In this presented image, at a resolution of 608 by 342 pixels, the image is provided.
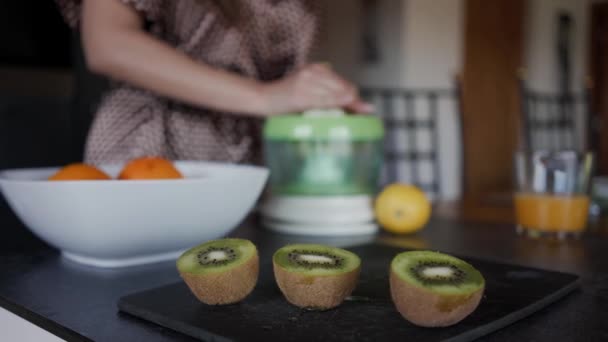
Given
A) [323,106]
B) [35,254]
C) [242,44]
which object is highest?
[242,44]

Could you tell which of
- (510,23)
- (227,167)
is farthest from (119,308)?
(510,23)

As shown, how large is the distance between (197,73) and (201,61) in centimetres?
15

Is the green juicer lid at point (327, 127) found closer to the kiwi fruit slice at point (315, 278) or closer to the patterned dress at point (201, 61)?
the patterned dress at point (201, 61)

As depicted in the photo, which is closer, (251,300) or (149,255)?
(251,300)

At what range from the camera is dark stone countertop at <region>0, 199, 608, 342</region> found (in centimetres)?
45

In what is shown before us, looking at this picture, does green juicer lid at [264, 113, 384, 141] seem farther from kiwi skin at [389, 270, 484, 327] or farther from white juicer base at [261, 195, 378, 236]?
kiwi skin at [389, 270, 484, 327]

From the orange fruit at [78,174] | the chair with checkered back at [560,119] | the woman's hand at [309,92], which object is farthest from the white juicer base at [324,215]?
the chair with checkered back at [560,119]

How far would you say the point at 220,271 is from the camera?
1.51 feet

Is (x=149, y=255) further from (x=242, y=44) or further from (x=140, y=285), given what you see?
(x=242, y=44)

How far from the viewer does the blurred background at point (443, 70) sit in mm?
2402

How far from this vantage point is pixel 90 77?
2328 mm

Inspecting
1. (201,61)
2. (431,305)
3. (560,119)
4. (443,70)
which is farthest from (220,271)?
(443,70)

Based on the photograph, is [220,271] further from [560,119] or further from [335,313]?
[560,119]

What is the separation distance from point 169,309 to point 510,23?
480 centimetres
